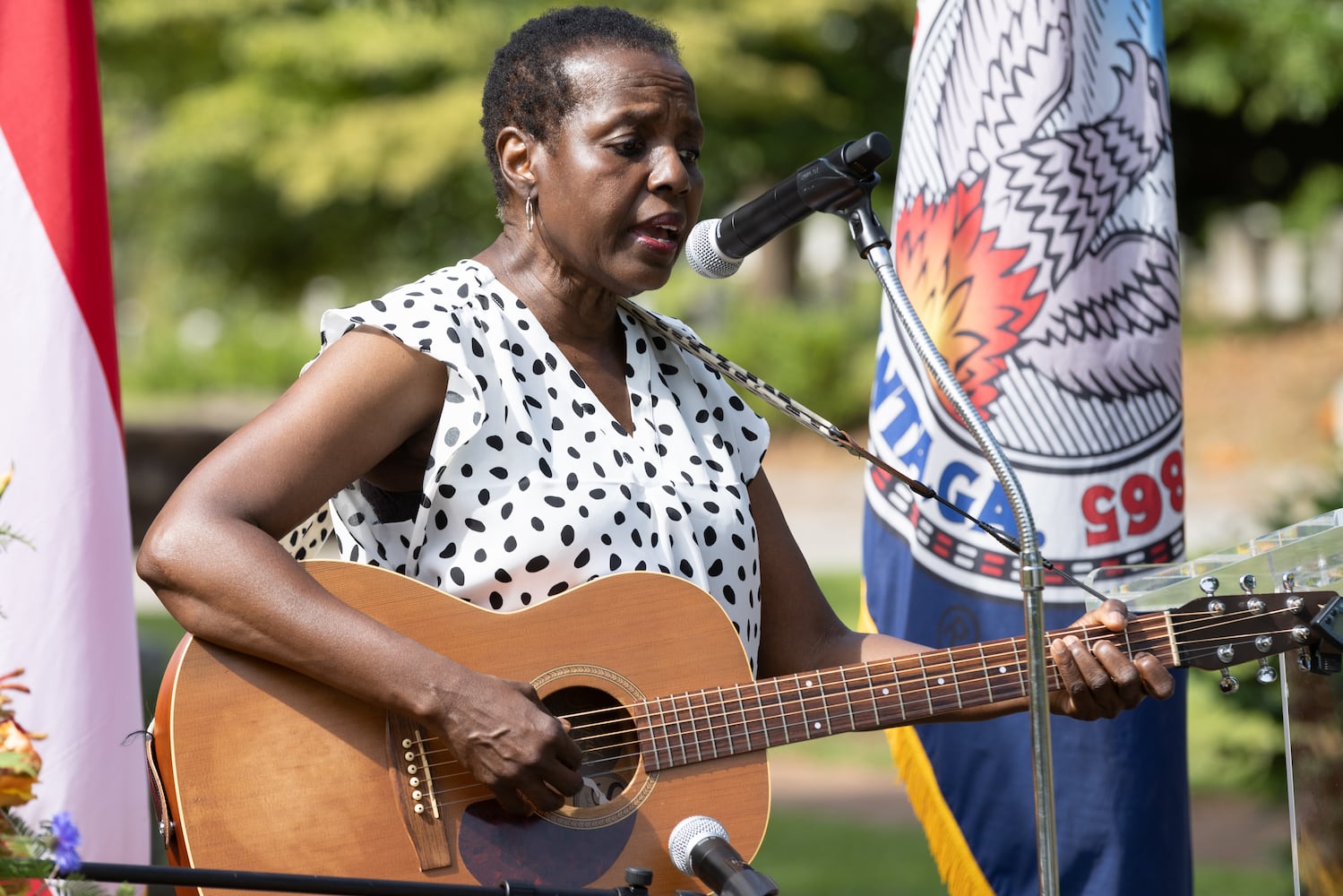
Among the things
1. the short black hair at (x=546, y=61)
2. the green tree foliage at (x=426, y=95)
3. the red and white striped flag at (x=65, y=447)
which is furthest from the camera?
the green tree foliage at (x=426, y=95)

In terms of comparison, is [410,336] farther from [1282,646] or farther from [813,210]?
[1282,646]

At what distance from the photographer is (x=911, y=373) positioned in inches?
149

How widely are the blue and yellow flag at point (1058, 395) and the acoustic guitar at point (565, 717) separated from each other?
0.85 m

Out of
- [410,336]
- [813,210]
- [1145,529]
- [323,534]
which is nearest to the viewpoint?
[813,210]

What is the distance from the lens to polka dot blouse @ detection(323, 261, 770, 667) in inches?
103

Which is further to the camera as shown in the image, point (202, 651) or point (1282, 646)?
point (1282, 646)

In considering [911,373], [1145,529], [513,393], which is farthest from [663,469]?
[1145,529]

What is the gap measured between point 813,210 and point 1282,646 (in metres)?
1.13

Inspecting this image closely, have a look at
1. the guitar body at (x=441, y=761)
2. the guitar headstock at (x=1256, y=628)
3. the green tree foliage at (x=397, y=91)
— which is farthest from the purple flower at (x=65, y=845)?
the green tree foliage at (x=397, y=91)

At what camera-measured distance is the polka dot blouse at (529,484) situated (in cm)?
261

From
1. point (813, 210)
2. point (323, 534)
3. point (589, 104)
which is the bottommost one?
point (323, 534)

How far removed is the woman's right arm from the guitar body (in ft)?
0.24

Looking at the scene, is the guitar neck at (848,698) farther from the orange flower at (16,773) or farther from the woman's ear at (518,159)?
the orange flower at (16,773)

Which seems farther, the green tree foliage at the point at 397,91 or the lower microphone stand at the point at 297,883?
Result: the green tree foliage at the point at 397,91
